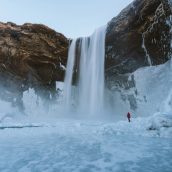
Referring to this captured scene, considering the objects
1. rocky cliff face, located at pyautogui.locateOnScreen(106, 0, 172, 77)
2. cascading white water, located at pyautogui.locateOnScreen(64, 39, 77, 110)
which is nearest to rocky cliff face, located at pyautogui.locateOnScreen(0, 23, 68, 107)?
cascading white water, located at pyautogui.locateOnScreen(64, 39, 77, 110)

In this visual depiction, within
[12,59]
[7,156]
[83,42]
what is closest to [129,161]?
[7,156]

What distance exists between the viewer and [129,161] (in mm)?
6641

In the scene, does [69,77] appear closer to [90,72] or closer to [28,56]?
[90,72]

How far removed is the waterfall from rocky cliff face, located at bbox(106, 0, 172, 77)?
119 centimetres

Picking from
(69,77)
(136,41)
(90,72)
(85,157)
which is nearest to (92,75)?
(90,72)

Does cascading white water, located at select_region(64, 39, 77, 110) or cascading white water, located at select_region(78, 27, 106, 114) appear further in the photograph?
cascading white water, located at select_region(64, 39, 77, 110)

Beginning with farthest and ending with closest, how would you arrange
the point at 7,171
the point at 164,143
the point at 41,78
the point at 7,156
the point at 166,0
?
1. the point at 41,78
2. the point at 166,0
3. the point at 164,143
4. the point at 7,156
5. the point at 7,171

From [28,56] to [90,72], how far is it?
714cm

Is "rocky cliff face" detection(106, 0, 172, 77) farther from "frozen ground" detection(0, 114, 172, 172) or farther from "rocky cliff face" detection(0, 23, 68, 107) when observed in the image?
"frozen ground" detection(0, 114, 172, 172)

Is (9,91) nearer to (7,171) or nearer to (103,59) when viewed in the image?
(103,59)

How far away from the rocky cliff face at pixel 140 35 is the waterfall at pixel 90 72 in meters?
1.19

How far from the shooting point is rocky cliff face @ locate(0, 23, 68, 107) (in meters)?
25.9

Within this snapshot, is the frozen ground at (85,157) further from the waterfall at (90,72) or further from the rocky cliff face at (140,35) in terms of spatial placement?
the waterfall at (90,72)

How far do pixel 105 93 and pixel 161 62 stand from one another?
7.49 meters
